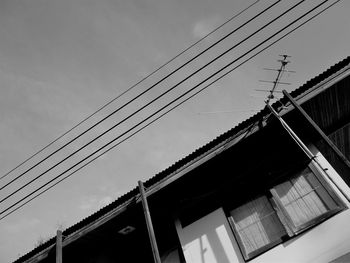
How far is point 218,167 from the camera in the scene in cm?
815

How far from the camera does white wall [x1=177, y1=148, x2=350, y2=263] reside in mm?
6123

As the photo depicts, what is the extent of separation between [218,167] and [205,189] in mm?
827

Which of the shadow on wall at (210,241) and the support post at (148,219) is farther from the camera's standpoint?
the shadow on wall at (210,241)

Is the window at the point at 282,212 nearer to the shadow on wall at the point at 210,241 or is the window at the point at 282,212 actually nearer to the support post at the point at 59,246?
the shadow on wall at the point at 210,241

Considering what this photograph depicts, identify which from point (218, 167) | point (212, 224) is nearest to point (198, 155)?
point (218, 167)

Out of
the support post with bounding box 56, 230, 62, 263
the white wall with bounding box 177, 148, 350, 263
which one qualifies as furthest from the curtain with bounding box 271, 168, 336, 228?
the support post with bounding box 56, 230, 62, 263

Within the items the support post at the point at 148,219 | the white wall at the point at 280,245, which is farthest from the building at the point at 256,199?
the support post at the point at 148,219

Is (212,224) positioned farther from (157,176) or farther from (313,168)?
(313,168)

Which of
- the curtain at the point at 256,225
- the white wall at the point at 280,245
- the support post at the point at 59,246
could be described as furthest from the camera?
the support post at the point at 59,246

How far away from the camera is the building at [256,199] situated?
6.54 metres

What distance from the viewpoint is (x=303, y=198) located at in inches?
277

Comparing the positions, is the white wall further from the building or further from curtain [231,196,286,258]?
curtain [231,196,286,258]

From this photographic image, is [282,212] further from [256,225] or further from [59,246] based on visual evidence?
[59,246]

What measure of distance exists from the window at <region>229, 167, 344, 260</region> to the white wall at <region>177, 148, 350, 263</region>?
167 millimetres
